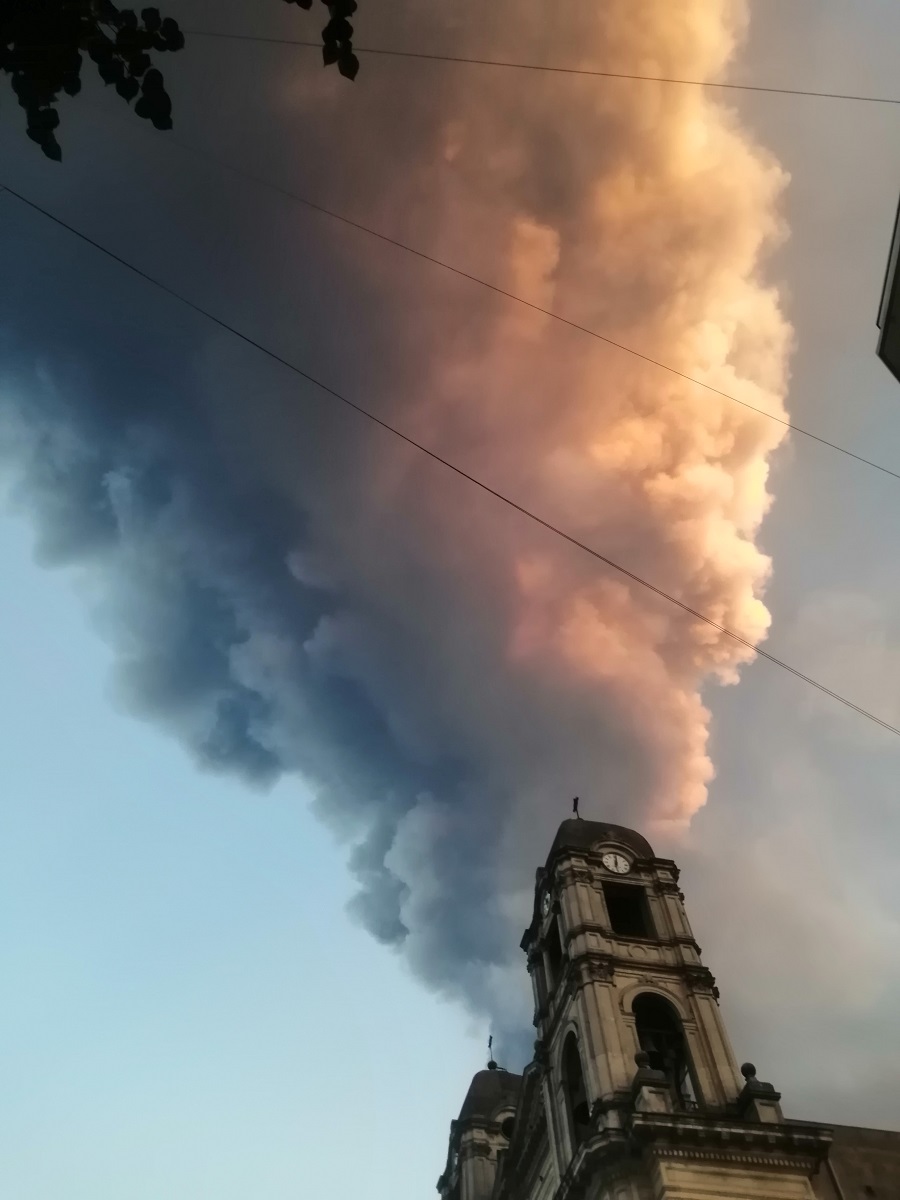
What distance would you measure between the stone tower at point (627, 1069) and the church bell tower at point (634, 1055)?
0.11 feet

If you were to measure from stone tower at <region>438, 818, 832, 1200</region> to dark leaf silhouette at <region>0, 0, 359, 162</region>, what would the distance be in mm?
21452

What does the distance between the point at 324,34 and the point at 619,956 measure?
25.4 meters

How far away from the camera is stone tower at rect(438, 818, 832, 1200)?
20.2 m

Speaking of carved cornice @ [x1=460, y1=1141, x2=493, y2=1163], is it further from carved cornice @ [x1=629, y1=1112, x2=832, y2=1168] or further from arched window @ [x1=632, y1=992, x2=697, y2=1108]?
carved cornice @ [x1=629, y1=1112, x2=832, y2=1168]

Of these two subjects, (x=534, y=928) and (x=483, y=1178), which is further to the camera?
(x=483, y=1178)

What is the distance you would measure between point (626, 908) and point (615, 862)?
152 centimetres

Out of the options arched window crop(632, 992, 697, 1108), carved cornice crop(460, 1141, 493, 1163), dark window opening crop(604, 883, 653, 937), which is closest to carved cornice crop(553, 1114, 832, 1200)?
arched window crop(632, 992, 697, 1108)

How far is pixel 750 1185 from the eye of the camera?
19953mm

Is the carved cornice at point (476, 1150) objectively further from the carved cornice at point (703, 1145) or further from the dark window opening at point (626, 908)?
the carved cornice at point (703, 1145)

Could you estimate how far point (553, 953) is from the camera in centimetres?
3005

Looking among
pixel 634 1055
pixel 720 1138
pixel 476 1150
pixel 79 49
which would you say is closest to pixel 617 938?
pixel 634 1055

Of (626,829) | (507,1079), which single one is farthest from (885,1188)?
(507,1079)

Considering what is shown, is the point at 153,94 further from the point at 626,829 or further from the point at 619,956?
the point at 626,829

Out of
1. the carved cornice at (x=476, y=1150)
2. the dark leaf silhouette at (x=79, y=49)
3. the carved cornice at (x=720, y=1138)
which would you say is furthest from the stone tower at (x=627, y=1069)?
the dark leaf silhouette at (x=79, y=49)
